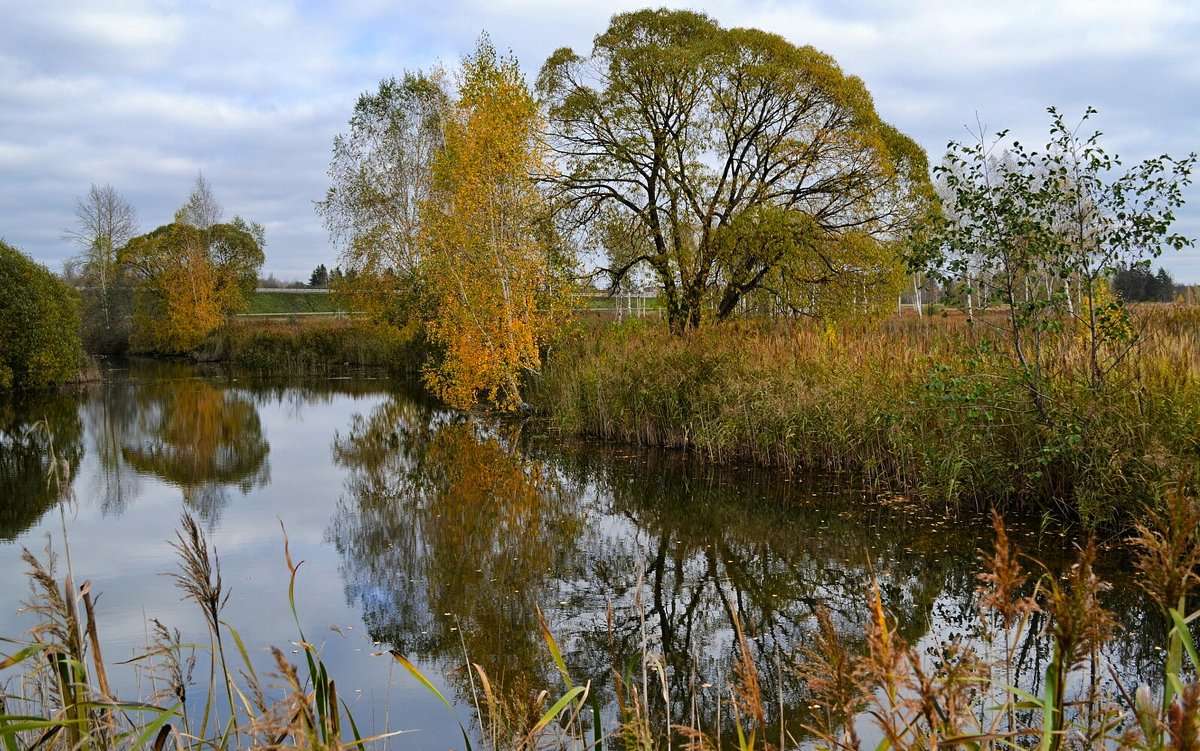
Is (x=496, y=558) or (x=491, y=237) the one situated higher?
(x=491, y=237)

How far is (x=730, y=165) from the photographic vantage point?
755 inches

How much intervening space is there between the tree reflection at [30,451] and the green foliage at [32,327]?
1.52m

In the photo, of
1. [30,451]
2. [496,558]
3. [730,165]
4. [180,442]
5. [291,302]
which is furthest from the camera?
[291,302]

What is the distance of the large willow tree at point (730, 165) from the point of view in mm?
17688

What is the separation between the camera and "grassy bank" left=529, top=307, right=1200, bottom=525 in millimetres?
7098

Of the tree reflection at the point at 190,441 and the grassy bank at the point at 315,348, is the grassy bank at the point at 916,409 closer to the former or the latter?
the tree reflection at the point at 190,441

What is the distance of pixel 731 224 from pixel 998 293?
1010cm

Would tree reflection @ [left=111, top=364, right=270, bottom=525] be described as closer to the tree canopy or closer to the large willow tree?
the large willow tree

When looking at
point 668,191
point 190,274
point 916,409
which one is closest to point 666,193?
point 668,191

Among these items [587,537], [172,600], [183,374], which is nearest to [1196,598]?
[587,537]

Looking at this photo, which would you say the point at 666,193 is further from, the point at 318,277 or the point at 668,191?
the point at 318,277

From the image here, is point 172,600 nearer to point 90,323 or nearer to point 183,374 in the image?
point 183,374

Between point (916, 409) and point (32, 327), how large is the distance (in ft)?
87.8

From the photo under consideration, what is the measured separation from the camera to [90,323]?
42.8 metres
